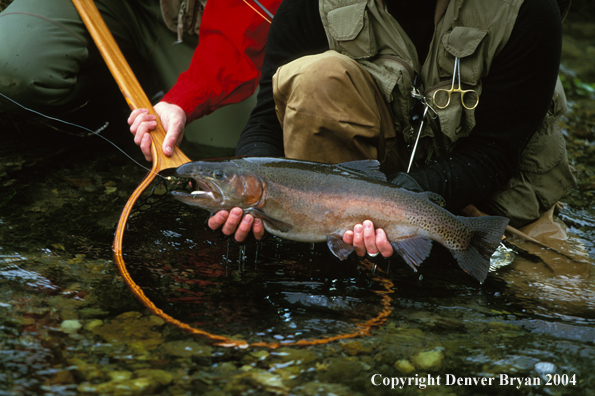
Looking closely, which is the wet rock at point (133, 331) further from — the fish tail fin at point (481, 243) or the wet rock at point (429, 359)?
the fish tail fin at point (481, 243)

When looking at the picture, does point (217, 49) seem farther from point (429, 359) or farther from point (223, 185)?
point (429, 359)

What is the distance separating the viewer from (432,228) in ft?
6.31

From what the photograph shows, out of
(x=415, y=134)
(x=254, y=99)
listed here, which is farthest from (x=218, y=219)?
(x=254, y=99)

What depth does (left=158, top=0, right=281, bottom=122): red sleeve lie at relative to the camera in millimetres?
2914

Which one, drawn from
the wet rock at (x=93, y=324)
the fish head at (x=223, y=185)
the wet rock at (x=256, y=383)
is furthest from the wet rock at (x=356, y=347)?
the wet rock at (x=93, y=324)

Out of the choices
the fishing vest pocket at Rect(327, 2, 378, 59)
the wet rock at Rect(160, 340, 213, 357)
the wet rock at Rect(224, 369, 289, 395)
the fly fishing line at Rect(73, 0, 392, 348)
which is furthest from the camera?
the fishing vest pocket at Rect(327, 2, 378, 59)

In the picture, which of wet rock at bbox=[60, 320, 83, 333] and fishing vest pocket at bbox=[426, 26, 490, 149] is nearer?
wet rock at bbox=[60, 320, 83, 333]

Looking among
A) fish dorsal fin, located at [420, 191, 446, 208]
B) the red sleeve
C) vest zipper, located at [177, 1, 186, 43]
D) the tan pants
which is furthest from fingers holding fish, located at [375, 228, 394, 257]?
vest zipper, located at [177, 1, 186, 43]

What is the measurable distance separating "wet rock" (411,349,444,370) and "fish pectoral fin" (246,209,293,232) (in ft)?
2.18

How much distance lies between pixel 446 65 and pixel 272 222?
3.27 ft

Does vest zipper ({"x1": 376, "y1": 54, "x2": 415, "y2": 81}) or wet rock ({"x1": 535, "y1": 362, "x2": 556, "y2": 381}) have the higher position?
vest zipper ({"x1": 376, "y1": 54, "x2": 415, "y2": 81})

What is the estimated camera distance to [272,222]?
75.9 inches

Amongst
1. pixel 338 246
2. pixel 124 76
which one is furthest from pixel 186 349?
pixel 124 76

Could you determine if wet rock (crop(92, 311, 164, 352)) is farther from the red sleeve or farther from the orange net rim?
the red sleeve
